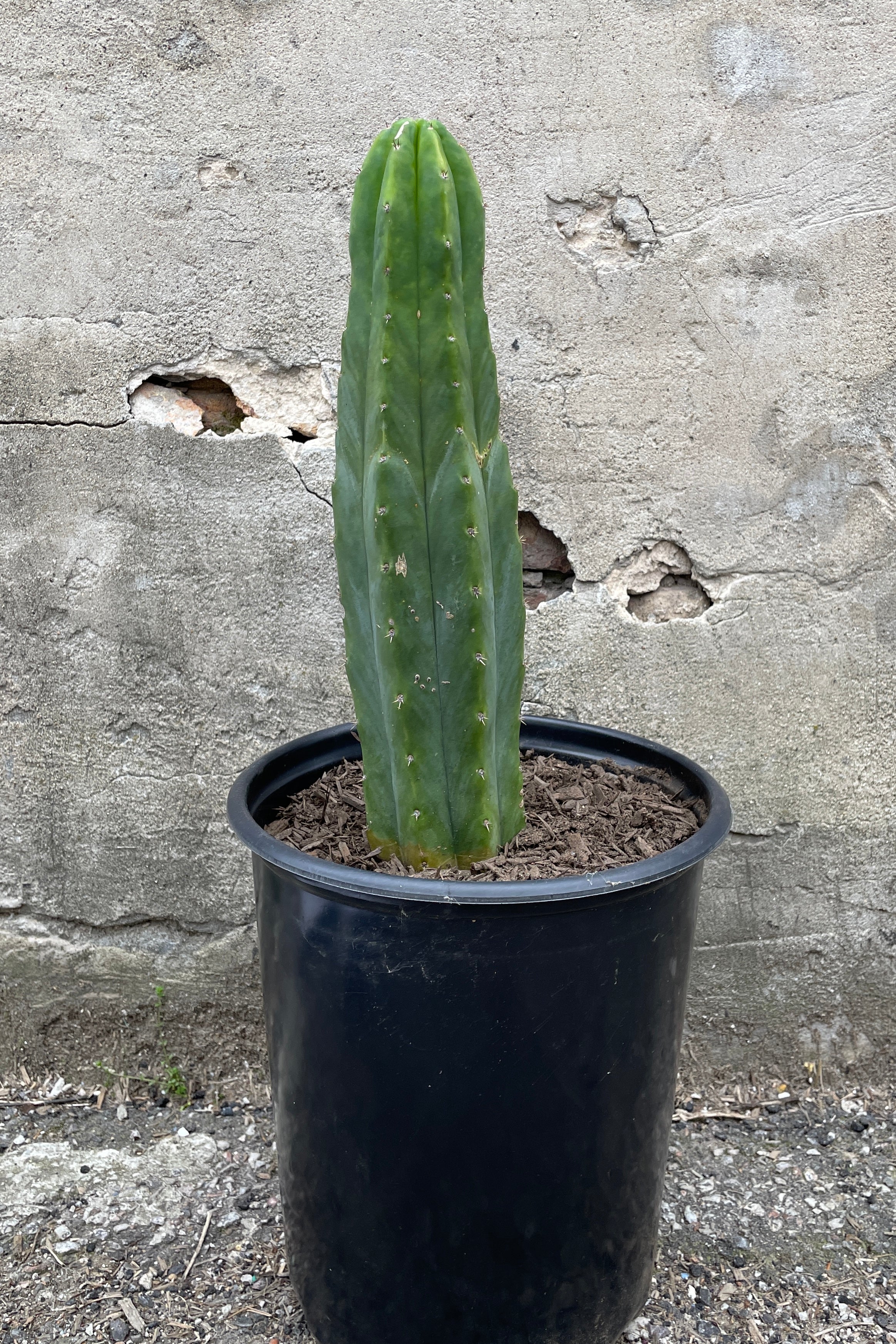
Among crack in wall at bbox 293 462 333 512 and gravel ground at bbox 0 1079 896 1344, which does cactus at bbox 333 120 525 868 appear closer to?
crack in wall at bbox 293 462 333 512

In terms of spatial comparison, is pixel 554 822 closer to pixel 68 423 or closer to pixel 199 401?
pixel 199 401

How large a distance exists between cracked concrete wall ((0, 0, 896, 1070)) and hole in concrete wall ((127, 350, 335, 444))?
24mm

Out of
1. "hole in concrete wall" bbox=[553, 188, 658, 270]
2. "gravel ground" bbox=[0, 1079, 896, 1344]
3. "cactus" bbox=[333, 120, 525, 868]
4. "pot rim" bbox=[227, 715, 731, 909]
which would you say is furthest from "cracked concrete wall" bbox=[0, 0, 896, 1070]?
"cactus" bbox=[333, 120, 525, 868]

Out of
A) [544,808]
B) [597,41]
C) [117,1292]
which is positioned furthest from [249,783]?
[597,41]

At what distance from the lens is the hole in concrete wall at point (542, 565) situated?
1.75 meters

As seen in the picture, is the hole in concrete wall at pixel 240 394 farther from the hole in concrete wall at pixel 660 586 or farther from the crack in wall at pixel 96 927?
the crack in wall at pixel 96 927

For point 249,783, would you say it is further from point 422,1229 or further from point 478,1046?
point 422,1229

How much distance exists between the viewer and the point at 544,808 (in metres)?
1.38

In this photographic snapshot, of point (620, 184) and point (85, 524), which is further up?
point (620, 184)

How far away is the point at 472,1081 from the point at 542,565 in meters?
0.96

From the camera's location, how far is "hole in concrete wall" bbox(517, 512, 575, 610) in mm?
1752

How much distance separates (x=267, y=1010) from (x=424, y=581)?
63 centimetres

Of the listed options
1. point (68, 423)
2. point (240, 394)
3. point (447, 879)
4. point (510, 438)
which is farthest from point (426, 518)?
point (68, 423)

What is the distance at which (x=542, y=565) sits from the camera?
177 cm
